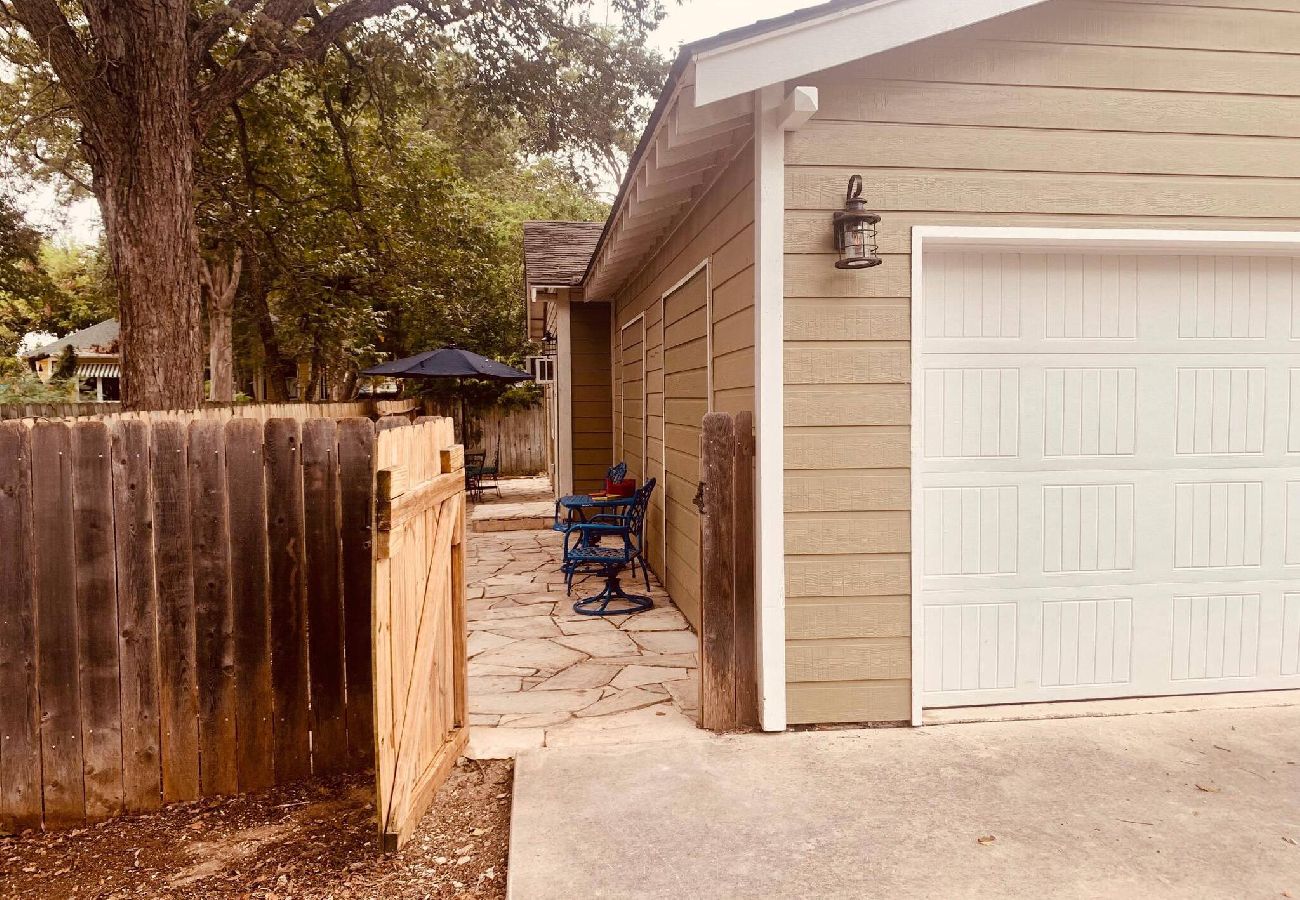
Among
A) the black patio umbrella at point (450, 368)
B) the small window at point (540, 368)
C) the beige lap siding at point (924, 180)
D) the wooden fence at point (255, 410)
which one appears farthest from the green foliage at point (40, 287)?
the beige lap siding at point (924, 180)

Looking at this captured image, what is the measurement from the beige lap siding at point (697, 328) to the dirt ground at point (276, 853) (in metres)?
2.09

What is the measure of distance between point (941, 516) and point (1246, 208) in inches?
73.6

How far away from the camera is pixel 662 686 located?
4.19m

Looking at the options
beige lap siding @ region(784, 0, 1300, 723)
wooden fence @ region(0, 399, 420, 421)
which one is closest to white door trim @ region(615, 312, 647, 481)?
wooden fence @ region(0, 399, 420, 421)

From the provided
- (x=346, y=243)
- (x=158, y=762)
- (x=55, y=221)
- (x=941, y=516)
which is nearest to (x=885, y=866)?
(x=941, y=516)

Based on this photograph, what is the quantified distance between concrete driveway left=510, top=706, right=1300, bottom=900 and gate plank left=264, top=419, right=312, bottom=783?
2.76 ft

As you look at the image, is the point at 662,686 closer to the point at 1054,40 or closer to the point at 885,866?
the point at 885,866

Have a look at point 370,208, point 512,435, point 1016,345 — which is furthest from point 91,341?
point 1016,345

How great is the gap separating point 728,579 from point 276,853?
1907 millimetres

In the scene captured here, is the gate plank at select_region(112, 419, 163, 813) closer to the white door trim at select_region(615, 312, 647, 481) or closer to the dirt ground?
the dirt ground

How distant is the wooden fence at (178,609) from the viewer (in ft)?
9.07

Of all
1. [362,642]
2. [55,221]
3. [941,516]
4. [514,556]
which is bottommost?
[514,556]

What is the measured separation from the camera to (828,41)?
124 inches

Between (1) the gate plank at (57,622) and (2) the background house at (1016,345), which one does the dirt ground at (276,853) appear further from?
(2) the background house at (1016,345)
